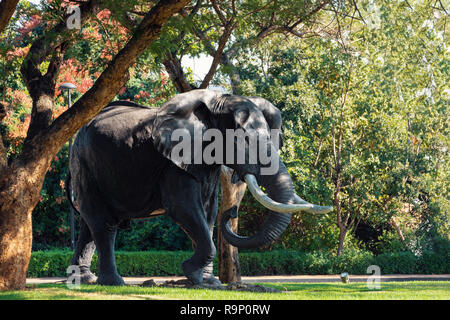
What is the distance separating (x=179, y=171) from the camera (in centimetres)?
991

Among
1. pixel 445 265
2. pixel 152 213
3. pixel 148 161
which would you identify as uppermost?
pixel 148 161

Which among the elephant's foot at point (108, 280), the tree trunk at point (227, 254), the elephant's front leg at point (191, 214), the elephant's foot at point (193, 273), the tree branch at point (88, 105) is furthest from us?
the tree trunk at point (227, 254)

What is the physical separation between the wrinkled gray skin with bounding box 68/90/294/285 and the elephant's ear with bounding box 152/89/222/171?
0.02 m

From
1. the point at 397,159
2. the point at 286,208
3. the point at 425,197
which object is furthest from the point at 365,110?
the point at 286,208

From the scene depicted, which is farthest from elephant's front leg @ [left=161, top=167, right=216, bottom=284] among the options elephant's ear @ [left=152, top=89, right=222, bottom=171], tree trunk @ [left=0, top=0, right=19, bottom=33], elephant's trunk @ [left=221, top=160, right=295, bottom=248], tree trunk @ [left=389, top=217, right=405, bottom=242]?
tree trunk @ [left=389, top=217, right=405, bottom=242]

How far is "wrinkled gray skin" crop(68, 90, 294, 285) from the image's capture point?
962 cm

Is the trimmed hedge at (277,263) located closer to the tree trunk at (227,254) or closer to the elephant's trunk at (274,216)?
the tree trunk at (227,254)

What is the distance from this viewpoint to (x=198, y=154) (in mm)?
9977

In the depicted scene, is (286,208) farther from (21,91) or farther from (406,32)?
(21,91)

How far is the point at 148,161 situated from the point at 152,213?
1.07m

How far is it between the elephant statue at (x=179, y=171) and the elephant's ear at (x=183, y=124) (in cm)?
2

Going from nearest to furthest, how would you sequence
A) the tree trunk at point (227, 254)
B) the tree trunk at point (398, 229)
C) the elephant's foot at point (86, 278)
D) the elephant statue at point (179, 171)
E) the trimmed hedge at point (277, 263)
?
the elephant statue at point (179, 171), the elephant's foot at point (86, 278), the tree trunk at point (227, 254), the trimmed hedge at point (277, 263), the tree trunk at point (398, 229)

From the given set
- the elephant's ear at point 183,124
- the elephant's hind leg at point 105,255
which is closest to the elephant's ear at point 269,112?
the elephant's ear at point 183,124

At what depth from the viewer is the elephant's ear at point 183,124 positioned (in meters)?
9.84
